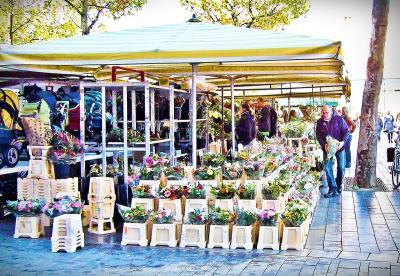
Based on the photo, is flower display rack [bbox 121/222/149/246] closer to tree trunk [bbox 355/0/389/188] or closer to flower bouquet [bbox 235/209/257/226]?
flower bouquet [bbox 235/209/257/226]

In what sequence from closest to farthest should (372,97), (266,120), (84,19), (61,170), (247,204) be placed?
(247,204)
(61,170)
(372,97)
(266,120)
(84,19)

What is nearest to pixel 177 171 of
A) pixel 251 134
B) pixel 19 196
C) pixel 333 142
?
pixel 19 196

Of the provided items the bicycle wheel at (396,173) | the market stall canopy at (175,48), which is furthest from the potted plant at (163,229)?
the bicycle wheel at (396,173)

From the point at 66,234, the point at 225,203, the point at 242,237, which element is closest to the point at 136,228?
the point at 66,234

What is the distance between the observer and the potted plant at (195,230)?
644 cm

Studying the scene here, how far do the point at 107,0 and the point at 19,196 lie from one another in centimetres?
1456

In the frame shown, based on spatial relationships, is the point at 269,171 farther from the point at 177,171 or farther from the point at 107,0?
the point at 107,0

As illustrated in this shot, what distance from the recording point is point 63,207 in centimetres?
657

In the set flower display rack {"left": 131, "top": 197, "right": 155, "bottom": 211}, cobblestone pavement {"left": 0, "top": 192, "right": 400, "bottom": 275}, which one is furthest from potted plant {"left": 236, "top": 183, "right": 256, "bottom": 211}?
flower display rack {"left": 131, "top": 197, "right": 155, "bottom": 211}

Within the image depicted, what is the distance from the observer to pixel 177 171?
7426 millimetres

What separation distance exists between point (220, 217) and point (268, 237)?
1.91ft

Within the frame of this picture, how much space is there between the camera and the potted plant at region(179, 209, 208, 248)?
6.44 metres

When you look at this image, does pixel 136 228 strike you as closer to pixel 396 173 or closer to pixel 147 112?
pixel 147 112

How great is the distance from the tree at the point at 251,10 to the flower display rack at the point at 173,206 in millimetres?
16438
